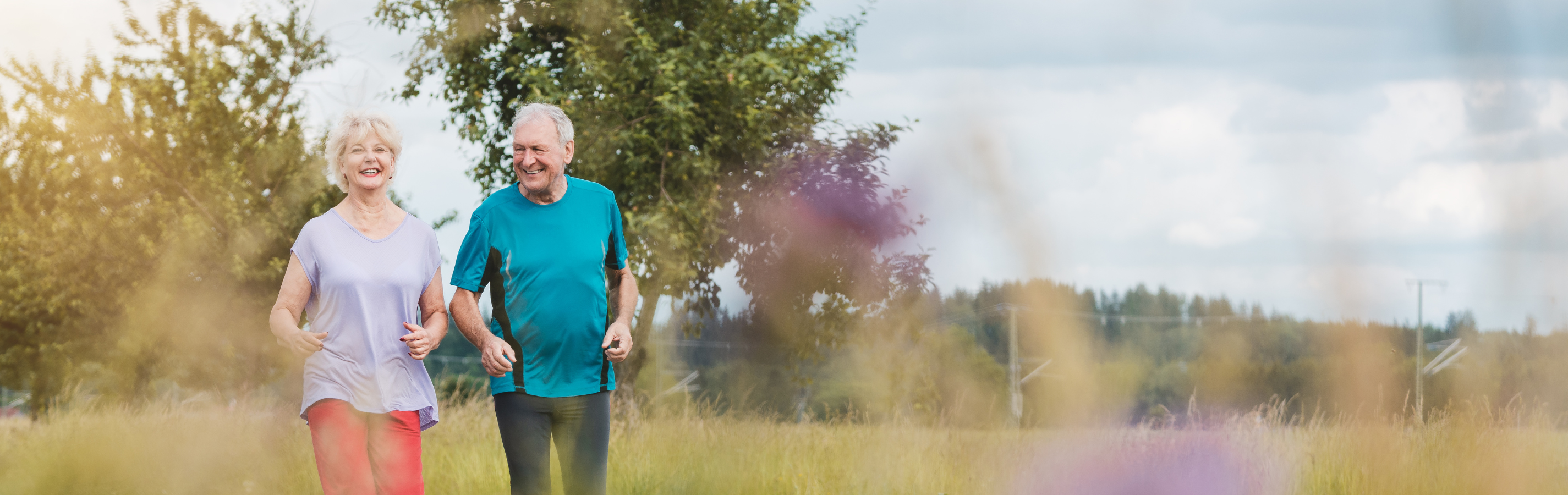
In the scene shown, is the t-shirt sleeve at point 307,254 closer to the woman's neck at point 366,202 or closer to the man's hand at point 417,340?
the woman's neck at point 366,202

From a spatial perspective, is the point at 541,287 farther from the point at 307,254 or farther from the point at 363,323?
the point at 307,254

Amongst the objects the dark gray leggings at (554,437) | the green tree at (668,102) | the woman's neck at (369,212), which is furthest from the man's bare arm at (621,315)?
the green tree at (668,102)

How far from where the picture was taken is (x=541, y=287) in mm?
3482

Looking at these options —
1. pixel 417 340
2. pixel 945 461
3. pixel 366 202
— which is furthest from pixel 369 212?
pixel 945 461

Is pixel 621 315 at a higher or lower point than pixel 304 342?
higher

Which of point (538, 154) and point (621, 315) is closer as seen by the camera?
point (538, 154)

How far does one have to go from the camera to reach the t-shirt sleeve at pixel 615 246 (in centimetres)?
373

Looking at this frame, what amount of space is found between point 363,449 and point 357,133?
38.9 inches

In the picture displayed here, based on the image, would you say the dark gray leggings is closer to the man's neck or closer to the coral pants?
the coral pants

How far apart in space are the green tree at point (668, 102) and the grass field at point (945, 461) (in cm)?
248

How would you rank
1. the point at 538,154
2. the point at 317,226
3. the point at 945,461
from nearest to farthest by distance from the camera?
the point at 317,226, the point at 538,154, the point at 945,461

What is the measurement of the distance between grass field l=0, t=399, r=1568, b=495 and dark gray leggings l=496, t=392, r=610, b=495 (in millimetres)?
2521

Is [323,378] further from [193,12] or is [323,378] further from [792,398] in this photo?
[193,12]

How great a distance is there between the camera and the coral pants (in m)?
3.24
